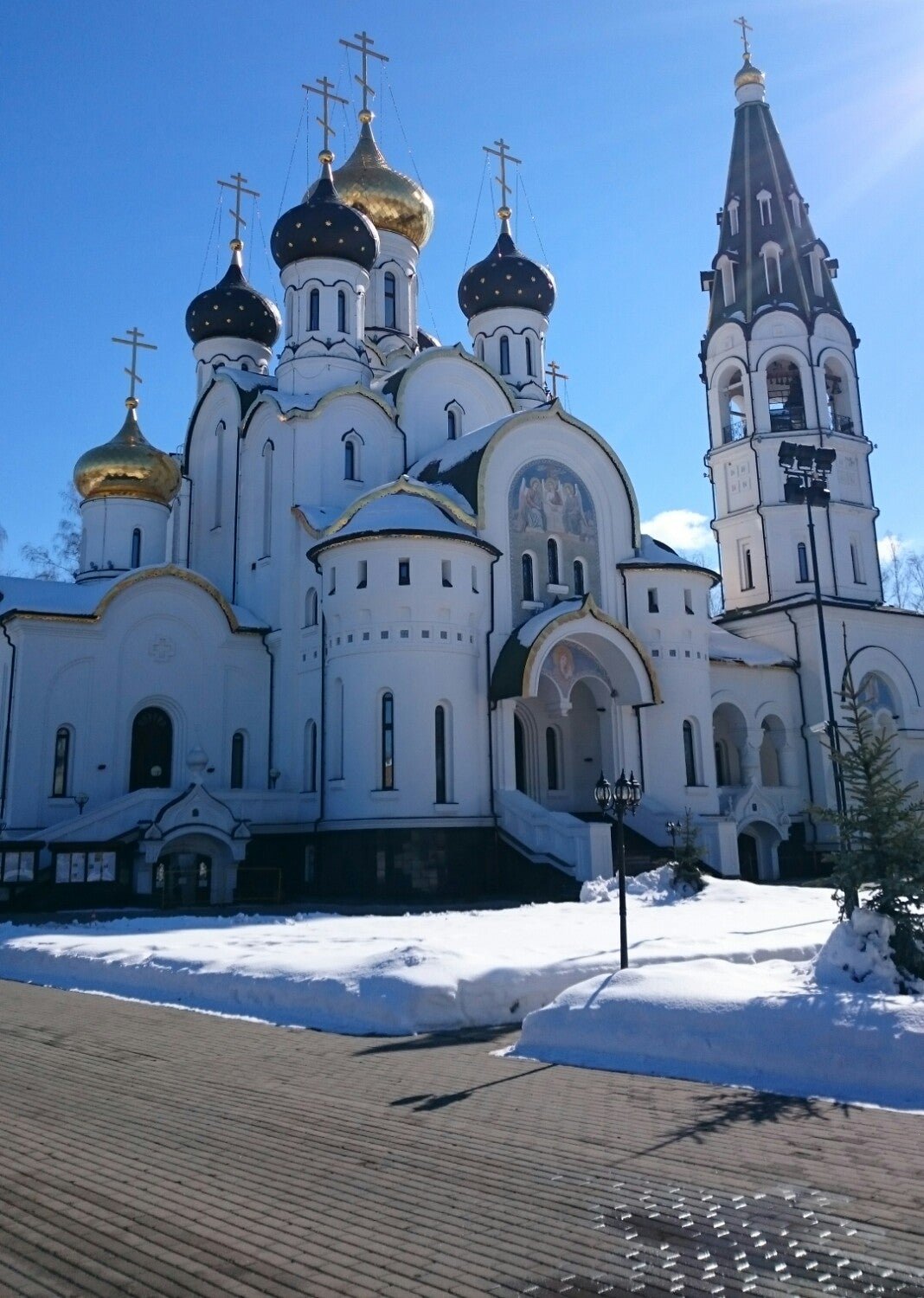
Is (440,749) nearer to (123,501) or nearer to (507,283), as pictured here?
(123,501)

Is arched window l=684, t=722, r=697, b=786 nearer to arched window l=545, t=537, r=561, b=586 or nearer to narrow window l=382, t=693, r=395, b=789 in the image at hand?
arched window l=545, t=537, r=561, b=586

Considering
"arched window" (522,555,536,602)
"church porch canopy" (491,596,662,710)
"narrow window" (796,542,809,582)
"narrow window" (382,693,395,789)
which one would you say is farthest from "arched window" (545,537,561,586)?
"narrow window" (796,542,809,582)

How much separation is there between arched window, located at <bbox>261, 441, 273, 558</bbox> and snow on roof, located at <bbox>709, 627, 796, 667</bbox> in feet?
33.2

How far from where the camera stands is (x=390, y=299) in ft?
101

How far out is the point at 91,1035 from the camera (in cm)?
768

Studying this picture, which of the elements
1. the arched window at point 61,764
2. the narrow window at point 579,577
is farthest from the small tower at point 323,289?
the arched window at point 61,764

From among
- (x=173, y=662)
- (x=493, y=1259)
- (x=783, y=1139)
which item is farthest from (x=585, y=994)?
(x=173, y=662)

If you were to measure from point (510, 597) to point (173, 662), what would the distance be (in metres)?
6.76

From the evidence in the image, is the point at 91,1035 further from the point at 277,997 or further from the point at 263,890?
the point at 263,890

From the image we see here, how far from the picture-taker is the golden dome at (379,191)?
1168 inches

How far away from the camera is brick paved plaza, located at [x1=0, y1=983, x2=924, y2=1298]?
11.1 ft

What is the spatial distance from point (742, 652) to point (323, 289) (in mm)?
12693

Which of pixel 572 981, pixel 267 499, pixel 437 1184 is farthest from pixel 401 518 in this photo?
pixel 437 1184

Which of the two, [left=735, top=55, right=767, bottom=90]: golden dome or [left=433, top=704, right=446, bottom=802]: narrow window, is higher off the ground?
[left=735, top=55, right=767, bottom=90]: golden dome
